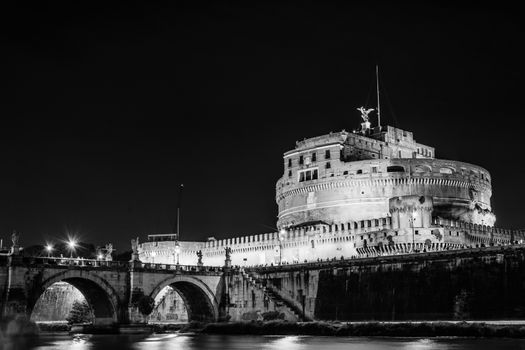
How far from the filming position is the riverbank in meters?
43.6

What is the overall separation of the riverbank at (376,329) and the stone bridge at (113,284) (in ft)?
22.6

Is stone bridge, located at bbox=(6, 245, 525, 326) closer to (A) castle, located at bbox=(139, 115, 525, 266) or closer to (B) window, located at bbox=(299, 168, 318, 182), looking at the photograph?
(A) castle, located at bbox=(139, 115, 525, 266)

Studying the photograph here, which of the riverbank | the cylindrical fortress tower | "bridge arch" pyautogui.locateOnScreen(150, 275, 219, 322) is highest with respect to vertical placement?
the cylindrical fortress tower

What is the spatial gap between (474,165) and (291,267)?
4300cm

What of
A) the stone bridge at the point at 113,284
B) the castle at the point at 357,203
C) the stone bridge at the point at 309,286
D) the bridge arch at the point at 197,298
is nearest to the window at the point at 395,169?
the castle at the point at 357,203

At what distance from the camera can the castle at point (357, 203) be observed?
261 ft

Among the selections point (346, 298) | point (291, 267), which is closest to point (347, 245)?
point (291, 267)

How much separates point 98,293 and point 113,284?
2.01 metres

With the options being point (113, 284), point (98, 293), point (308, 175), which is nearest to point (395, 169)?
point (308, 175)

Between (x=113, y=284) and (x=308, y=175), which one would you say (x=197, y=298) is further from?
(x=308, y=175)

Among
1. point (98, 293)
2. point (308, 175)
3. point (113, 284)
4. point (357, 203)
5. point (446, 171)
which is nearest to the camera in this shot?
point (113, 284)

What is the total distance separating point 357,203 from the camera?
96.1 m

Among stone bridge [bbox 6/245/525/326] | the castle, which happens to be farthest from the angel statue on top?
stone bridge [bbox 6/245/525/326]

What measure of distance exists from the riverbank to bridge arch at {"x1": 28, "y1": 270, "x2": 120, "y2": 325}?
795 centimetres
